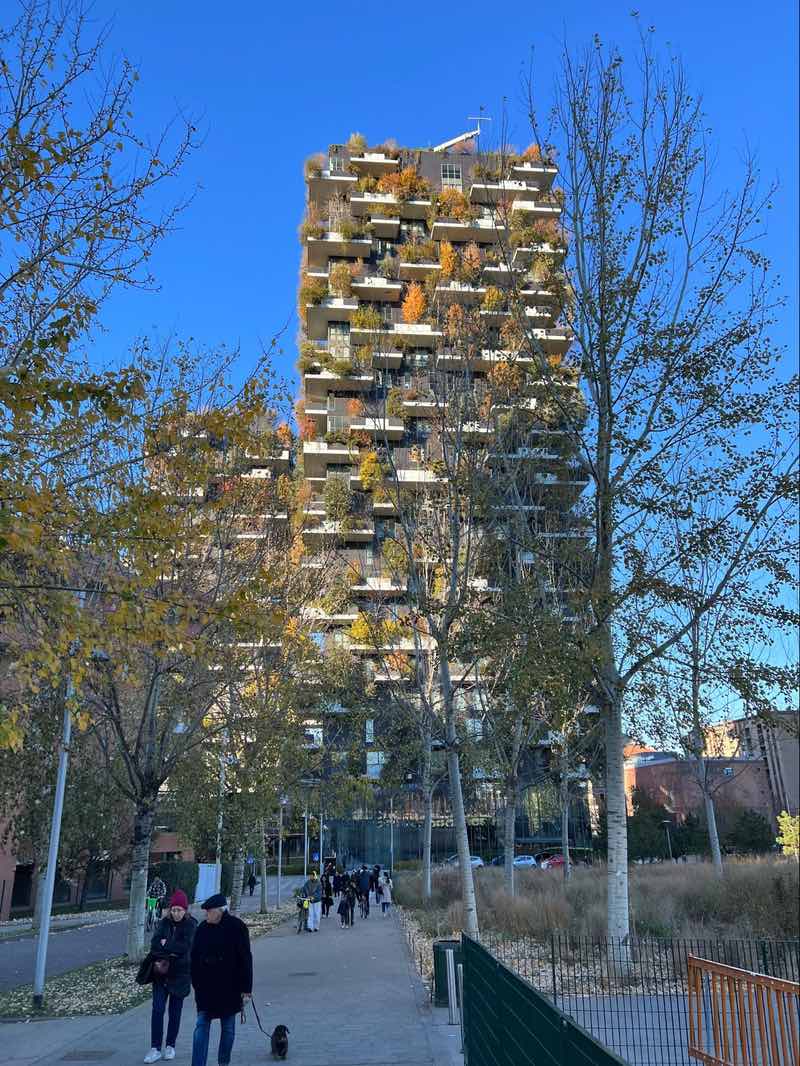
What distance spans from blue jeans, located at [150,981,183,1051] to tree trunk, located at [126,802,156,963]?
7699 millimetres

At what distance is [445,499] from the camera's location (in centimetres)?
1667

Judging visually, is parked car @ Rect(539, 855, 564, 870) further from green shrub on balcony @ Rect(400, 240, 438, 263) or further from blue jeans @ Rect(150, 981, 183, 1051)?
green shrub on balcony @ Rect(400, 240, 438, 263)

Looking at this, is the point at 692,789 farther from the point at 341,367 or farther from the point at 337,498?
the point at 341,367

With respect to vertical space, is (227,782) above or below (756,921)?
above

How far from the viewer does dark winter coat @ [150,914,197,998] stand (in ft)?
29.0

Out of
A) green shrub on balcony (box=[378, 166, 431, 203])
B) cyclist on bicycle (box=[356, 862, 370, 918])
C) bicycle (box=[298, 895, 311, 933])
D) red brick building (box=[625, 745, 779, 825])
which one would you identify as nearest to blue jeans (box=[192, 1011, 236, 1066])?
bicycle (box=[298, 895, 311, 933])

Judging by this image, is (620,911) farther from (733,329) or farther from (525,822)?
(525,822)

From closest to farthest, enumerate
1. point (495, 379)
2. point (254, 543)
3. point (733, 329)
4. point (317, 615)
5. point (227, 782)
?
point (733, 329) → point (495, 379) → point (254, 543) → point (227, 782) → point (317, 615)

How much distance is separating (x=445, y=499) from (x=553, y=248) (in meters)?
5.40

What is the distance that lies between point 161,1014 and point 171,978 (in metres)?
0.36

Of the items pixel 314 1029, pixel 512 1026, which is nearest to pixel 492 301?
pixel 314 1029

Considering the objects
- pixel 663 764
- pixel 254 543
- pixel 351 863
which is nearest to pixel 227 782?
pixel 254 543

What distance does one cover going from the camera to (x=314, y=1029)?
10094 mm

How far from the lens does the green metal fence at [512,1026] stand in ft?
11.1
